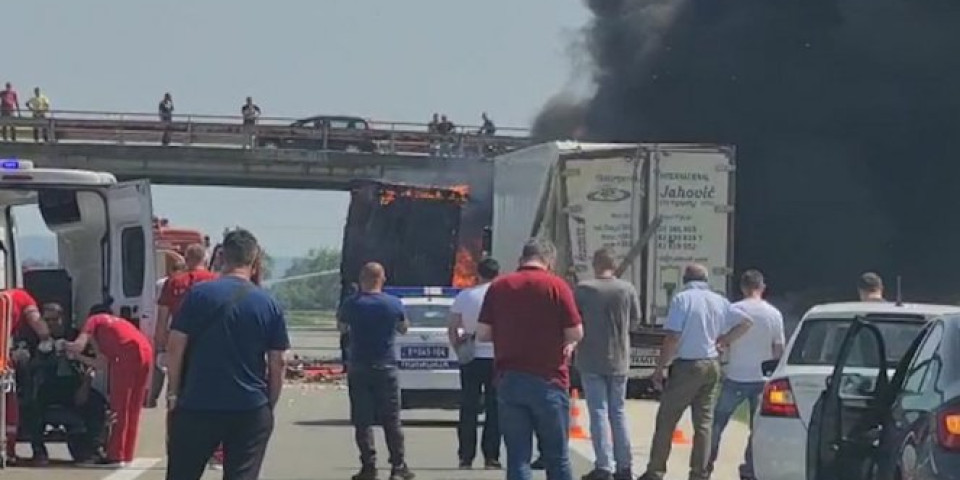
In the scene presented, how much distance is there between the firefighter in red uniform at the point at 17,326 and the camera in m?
15.8

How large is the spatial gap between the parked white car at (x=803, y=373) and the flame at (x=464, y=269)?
64.8ft

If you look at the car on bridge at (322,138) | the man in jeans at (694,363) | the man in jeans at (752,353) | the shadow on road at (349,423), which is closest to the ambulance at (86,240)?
the shadow on road at (349,423)

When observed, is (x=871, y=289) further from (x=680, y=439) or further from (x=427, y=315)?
(x=427, y=315)

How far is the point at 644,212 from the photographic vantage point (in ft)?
88.2

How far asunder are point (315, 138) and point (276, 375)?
44.4 meters

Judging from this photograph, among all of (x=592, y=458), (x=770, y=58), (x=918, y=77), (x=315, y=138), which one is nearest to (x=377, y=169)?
(x=315, y=138)

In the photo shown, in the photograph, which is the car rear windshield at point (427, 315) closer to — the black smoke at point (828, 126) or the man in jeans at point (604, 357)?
the man in jeans at point (604, 357)

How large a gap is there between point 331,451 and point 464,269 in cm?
1602

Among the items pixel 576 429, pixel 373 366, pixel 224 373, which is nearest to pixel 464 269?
pixel 576 429

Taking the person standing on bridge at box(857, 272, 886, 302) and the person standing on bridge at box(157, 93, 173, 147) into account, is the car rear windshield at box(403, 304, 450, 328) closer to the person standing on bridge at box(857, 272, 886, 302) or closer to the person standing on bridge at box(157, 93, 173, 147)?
the person standing on bridge at box(857, 272, 886, 302)

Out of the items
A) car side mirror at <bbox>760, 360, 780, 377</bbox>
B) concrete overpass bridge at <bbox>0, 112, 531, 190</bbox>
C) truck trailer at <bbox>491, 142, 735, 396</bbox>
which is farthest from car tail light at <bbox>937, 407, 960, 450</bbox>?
concrete overpass bridge at <bbox>0, 112, 531, 190</bbox>

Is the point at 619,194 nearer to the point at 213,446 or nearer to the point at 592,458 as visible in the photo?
the point at 592,458

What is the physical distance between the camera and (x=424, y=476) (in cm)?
1573

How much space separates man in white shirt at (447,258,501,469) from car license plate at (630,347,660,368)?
389 inches
